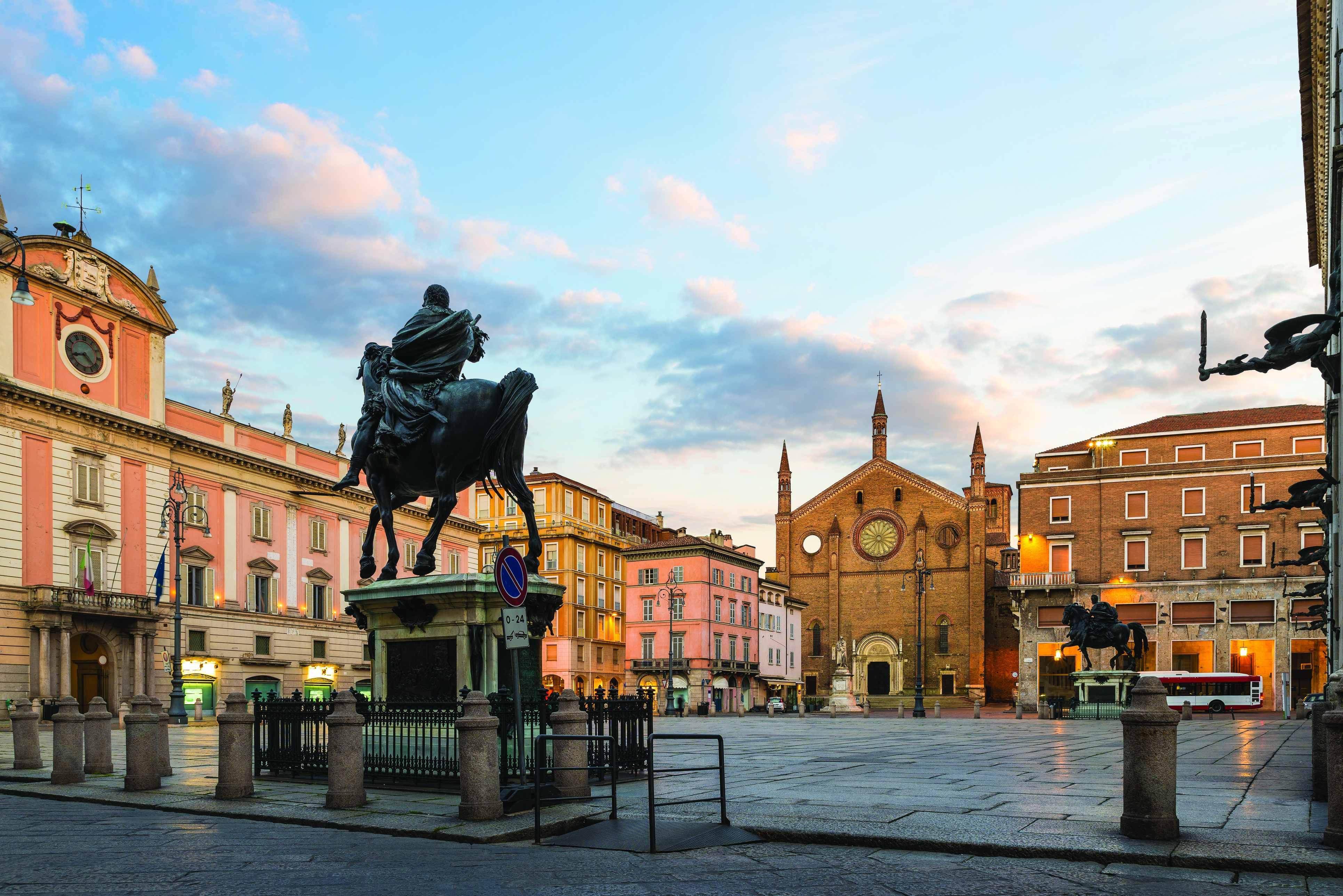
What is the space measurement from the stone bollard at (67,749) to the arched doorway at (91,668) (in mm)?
32727

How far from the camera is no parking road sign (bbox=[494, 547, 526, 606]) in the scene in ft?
33.5

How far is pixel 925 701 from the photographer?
8175 cm

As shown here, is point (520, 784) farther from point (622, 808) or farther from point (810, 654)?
point (810, 654)

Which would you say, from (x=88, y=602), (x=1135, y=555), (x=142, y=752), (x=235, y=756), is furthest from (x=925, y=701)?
(x=235, y=756)

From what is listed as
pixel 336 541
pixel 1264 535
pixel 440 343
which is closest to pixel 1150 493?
pixel 1264 535

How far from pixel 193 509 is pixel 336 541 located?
10564 millimetres

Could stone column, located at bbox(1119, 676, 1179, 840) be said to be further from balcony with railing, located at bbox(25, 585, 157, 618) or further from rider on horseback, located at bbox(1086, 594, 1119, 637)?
balcony with railing, located at bbox(25, 585, 157, 618)

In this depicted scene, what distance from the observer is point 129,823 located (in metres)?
10.1

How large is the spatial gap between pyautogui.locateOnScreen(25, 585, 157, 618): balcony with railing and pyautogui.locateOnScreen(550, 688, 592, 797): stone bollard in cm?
3622

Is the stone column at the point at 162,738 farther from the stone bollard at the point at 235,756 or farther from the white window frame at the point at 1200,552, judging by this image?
the white window frame at the point at 1200,552

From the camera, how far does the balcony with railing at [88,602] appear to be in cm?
4081

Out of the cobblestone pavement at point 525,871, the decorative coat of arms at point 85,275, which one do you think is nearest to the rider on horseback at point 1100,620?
the cobblestone pavement at point 525,871

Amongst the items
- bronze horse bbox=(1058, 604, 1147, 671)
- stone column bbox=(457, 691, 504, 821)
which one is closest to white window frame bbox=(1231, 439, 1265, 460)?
bronze horse bbox=(1058, 604, 1147, 671)

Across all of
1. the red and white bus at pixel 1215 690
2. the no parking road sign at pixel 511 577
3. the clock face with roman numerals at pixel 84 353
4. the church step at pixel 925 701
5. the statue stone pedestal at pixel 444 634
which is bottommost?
the church step at pixel 925 701
